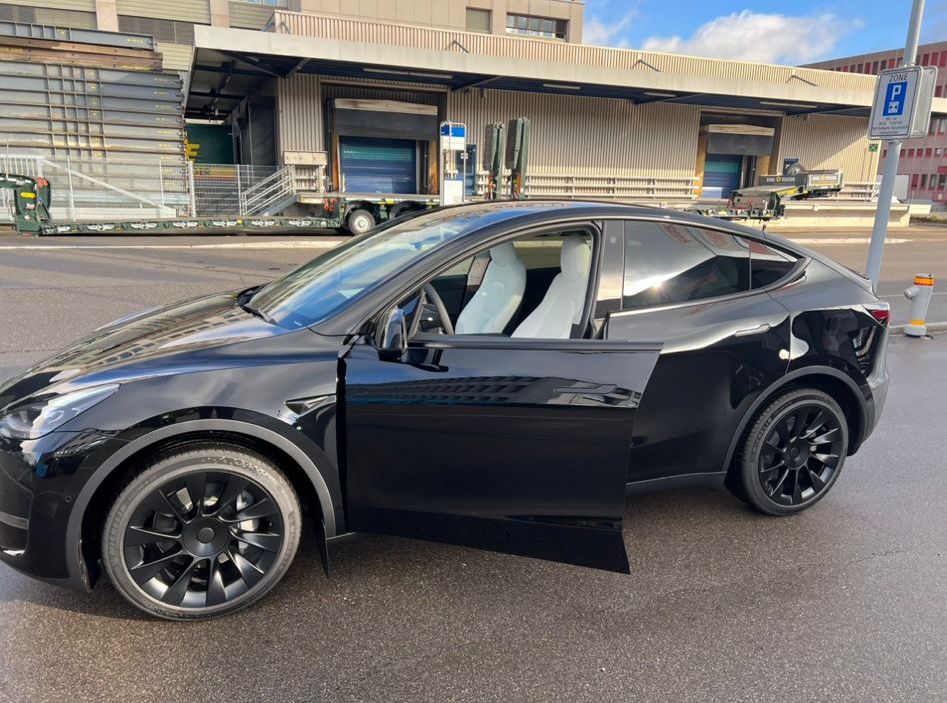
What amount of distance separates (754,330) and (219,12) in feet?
152

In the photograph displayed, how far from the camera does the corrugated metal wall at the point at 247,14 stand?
138ft

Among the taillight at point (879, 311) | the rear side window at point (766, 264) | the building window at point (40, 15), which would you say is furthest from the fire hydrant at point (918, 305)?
the building window at point (40, 15)

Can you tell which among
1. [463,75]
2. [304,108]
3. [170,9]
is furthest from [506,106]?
[170,9]

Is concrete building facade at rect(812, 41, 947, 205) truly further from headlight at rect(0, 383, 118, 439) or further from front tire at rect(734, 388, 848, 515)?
headlight at rect(0, 383, 118, 439)

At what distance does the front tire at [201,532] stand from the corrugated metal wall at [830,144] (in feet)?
120

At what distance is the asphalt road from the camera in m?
2.39

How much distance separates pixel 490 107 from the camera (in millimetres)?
28578

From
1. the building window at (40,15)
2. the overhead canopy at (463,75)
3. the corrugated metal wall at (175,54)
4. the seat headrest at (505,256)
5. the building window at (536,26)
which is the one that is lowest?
the seat headrest at (505,256)

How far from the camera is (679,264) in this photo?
3.29m

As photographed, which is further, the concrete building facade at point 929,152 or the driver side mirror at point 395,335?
the concrete building facade at point 929,152

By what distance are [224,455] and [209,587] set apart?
549 mm

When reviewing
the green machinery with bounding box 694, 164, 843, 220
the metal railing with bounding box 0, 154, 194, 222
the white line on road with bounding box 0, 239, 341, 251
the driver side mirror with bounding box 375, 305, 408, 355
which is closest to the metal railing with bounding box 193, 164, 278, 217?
the metal railing with bounding box 0, 154, 194, 222

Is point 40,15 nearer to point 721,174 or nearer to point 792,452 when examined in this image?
point 721,174

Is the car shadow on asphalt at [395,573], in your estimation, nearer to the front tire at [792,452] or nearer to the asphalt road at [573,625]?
the asphalt road at [573,625]
